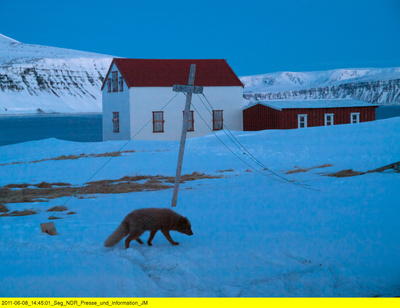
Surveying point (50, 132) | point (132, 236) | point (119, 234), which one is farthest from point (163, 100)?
point (50, 132)

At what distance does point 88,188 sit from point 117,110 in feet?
69.8

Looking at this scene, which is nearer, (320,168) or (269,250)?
(269,250)

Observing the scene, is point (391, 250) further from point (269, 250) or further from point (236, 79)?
point (236, 79)

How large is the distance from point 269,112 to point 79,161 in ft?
55.6

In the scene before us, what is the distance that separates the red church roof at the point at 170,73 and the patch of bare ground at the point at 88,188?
17.5 metres

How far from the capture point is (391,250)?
26.2 ft

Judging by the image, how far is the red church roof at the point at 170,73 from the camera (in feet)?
122

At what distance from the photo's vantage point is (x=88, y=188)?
17.7 metres

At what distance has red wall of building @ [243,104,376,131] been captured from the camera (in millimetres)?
37344

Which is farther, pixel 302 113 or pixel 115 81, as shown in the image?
pixel 115 81

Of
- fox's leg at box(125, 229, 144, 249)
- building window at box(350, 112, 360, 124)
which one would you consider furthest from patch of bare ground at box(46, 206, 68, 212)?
building window at box(350, 112, 360, 124)

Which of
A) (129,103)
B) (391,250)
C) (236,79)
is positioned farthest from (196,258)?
(236,79)

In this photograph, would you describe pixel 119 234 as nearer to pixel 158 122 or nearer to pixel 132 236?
pixel 132 236
